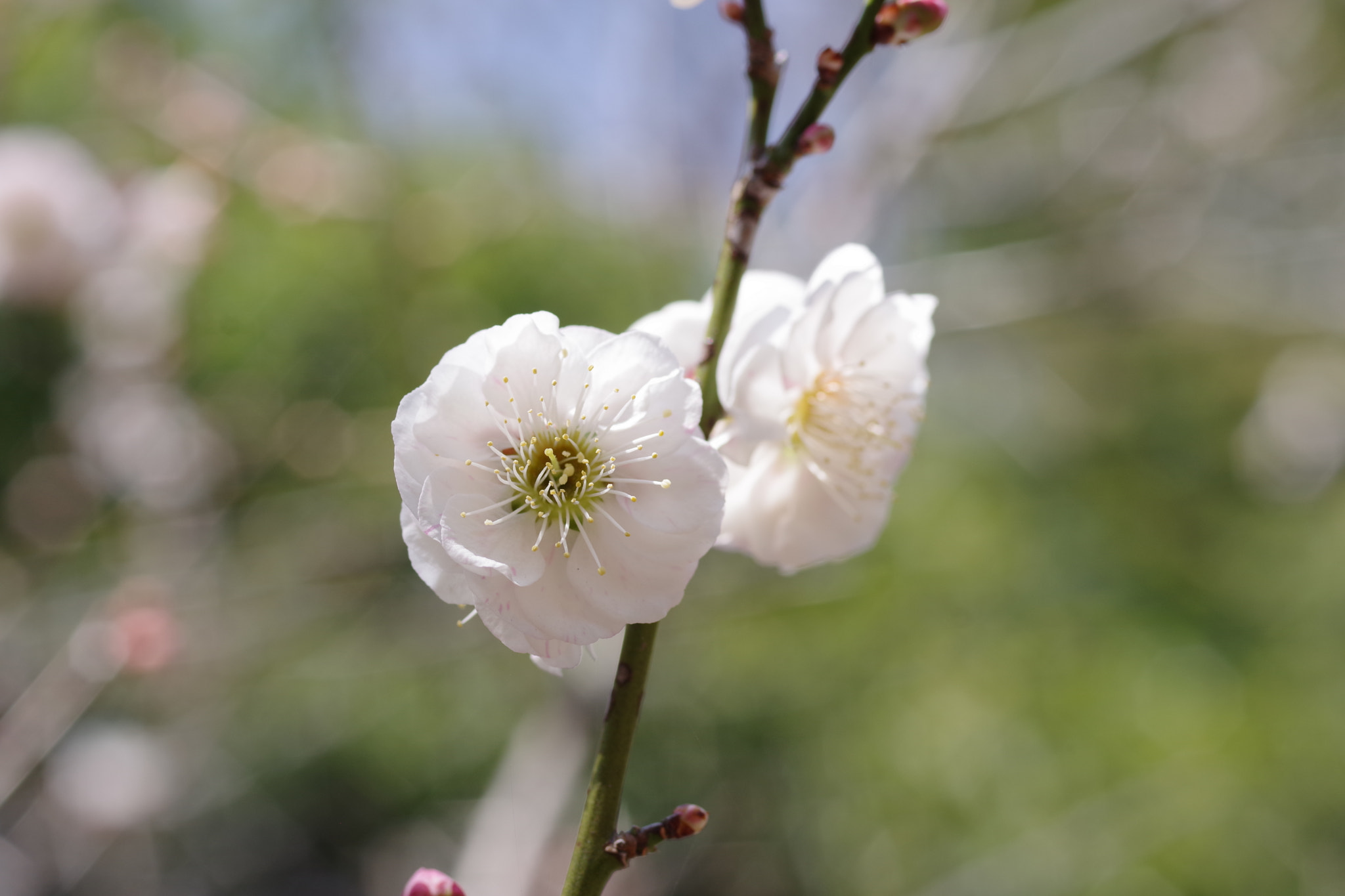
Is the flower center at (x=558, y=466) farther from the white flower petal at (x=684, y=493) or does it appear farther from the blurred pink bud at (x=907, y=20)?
the blurred pink bud at (x=907, y=20)

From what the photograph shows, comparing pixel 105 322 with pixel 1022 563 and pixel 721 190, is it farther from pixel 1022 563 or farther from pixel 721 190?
pixel 1022 563

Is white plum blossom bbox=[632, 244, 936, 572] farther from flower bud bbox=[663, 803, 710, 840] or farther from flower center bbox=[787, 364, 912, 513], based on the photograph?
flower bud bbox=[663, 803, 710, 840]

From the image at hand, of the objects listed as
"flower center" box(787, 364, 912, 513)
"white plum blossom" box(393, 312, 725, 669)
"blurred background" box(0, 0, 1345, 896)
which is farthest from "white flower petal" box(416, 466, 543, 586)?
"blurred background" box(0, 0, 1345, 896)

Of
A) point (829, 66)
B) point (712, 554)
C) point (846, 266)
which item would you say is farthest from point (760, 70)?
point (712, 554)

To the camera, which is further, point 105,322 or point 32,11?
point 32,11

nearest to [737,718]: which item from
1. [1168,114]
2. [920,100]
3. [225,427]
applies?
[225,427]

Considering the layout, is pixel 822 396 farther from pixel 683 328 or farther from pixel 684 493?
pixel 684 493
